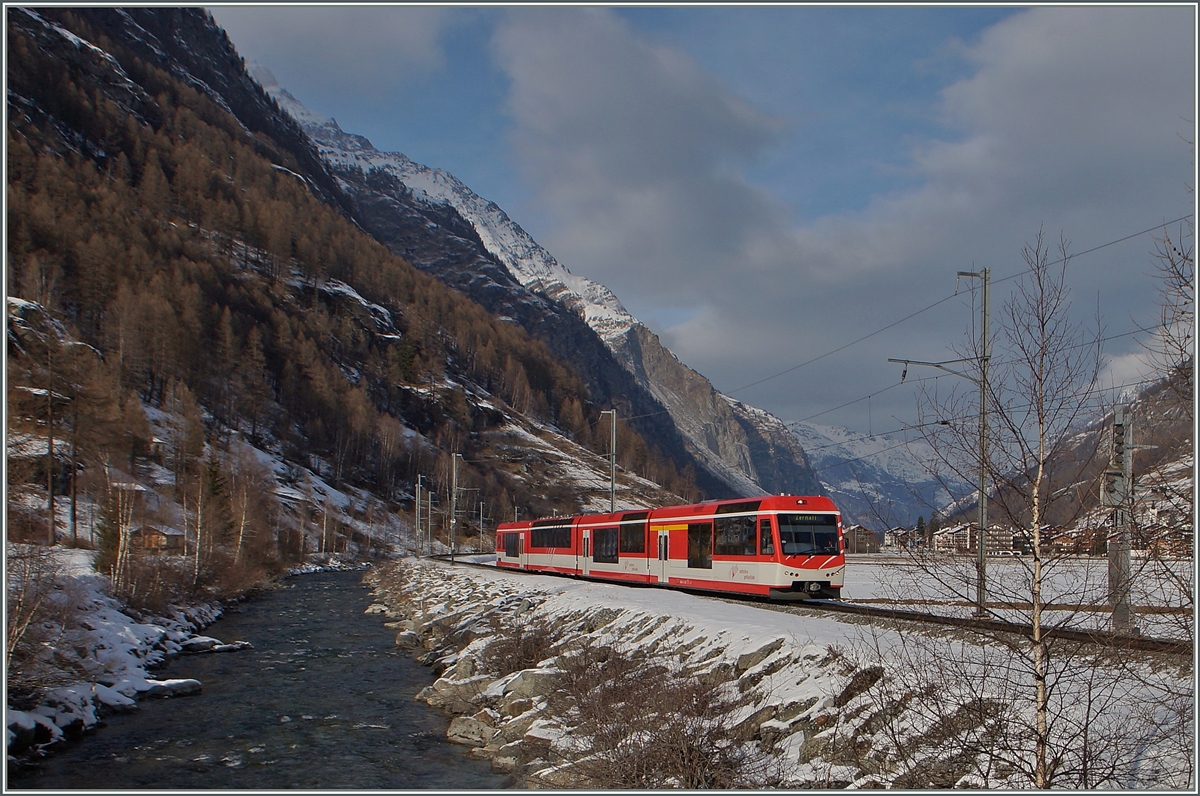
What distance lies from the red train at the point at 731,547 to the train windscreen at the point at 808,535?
3 cm

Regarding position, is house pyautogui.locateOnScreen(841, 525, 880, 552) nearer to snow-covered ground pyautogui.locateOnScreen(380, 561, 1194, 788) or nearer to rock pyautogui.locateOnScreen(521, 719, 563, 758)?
snow-covered ground pyautogui.locateOnScreen(380, 561, 1194, 788)

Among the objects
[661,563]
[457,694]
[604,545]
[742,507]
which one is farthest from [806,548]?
[604,545]

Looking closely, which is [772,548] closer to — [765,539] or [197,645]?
[765,539]

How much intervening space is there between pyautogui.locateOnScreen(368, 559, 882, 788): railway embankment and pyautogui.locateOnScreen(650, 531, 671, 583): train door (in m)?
5.25

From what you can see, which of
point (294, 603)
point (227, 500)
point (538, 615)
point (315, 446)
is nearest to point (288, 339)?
point (315, 446)

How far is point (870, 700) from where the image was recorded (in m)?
11.9

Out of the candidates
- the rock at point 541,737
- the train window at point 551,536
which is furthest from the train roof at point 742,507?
the rock at point 541,737

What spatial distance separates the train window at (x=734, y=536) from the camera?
27.4 metres

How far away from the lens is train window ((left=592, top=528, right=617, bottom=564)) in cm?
4072

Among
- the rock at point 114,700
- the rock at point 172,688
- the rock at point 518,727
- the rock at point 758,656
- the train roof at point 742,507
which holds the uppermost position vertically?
the train roof at point 742,507

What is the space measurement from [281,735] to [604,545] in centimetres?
2331

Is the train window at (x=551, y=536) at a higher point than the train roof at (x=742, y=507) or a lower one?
lower

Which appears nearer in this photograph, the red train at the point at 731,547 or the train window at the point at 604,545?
the red train at the point at 731,547

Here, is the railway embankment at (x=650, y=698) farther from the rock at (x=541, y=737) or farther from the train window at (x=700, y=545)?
the train window at (x=700, y=545)
